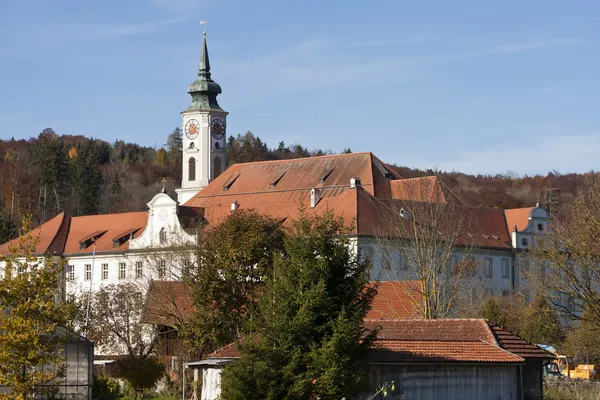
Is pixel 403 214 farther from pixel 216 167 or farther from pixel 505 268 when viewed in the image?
pixel 216 167

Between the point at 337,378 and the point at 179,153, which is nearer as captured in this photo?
the point at 337,378

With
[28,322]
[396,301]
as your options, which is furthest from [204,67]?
[28,322]

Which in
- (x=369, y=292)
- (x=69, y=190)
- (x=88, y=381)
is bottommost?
(x=88, y=381)

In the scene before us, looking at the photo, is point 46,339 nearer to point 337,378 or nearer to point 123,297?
point 337,378

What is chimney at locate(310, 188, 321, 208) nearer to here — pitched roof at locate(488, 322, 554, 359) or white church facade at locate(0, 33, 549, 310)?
white church facade at locate(0, 33, 549, 310)

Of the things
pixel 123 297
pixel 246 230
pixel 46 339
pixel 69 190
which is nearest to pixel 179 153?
pixel 69 190

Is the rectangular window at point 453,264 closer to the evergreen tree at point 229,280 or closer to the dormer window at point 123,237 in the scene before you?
the evergreen tree at point 229,280

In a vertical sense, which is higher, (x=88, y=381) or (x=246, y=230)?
(x=246, y=230)

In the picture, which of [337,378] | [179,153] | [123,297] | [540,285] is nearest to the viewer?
[337,378]

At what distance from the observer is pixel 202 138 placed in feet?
301

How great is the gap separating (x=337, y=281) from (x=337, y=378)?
268cm

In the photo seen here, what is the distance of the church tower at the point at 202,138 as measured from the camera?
9162 cm

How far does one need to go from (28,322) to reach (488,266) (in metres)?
54.3

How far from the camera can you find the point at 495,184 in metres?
159
